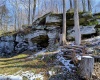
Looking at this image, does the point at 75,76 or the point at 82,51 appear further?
the point at 82,51

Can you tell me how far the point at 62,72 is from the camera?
705 centimetres

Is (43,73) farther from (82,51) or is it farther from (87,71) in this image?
(82,51)

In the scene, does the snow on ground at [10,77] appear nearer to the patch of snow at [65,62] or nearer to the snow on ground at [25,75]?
the snow on ground at [25,75]

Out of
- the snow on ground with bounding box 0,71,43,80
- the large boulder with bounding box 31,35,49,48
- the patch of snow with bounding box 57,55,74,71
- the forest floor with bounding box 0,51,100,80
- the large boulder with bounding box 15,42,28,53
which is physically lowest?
the snow on ground with bounding box 0,71,43,80

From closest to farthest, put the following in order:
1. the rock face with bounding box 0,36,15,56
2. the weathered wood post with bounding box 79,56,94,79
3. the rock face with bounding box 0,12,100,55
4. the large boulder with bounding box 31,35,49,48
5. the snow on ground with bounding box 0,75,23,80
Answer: the weathered wood post with bounding box 79,56,94,79 < the snow on ground with bounding box 0,75,23,80 < the rock face with bounding box 0,12,100,55 < the large boulder with bounding box 31,35,49,48 < the rock face with bounding box 0,36,15,56

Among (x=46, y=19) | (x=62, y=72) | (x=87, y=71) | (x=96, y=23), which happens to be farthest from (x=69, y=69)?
(x=46, y=19)

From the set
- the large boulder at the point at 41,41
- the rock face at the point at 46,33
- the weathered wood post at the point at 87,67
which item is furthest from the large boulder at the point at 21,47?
the weathered wood post at the point at 87,67

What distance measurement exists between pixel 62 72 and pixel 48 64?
1249mm

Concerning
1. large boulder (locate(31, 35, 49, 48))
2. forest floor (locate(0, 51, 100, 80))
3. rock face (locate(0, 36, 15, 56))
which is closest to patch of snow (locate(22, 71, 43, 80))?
forest floor (locate(0, 51, 100, 80))

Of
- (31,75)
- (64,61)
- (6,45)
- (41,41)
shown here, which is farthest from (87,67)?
(6,45)

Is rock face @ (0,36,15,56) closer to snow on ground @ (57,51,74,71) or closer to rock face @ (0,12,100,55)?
rock face @ (0,12,100,55)

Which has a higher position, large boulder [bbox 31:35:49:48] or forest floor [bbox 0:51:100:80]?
large boulder [bbox 31:35:49:48]

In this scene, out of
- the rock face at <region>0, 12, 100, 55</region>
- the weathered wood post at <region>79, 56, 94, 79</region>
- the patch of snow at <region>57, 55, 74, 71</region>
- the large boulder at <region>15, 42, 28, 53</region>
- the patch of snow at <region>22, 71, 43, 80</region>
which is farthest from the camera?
the large boulder at <region>15, 42, 28, 53</region>

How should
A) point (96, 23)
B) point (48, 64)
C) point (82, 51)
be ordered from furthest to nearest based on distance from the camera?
point (96, 23), point (82, 51), point (48, 64)
